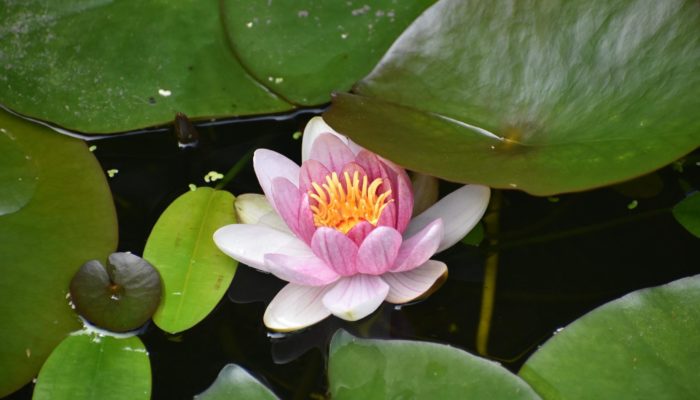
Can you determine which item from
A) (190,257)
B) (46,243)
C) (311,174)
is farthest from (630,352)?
(46,243)

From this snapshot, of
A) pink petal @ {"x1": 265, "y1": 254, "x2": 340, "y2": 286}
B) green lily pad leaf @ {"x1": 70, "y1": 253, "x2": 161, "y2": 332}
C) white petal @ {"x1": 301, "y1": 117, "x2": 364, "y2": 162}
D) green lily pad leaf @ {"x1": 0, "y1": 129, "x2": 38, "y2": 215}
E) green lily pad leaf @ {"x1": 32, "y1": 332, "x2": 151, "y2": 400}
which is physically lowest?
green lily pad leaf @ {"x1": 32, "y1": 332, "x2": 151, "y2": 400}

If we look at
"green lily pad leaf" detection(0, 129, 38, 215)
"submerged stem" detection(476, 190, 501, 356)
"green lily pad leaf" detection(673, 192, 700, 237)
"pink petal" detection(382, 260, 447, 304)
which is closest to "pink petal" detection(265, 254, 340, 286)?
"pink petal" detection(382, 260, 447, 304)

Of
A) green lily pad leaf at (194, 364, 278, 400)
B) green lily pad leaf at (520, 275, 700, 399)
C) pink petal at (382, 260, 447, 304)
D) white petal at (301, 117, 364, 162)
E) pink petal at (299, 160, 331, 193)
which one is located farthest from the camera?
white petal at (301, 117, 364, 162)

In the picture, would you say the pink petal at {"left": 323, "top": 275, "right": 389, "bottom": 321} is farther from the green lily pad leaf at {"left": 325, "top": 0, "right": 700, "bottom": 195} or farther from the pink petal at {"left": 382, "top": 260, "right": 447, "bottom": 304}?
the green lily pad leaf at {"left": 325, "top": 0, "right": 700, "bottom": 195}

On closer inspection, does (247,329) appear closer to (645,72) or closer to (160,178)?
(160,178)

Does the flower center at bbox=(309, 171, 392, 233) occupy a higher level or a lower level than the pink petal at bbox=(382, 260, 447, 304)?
higher

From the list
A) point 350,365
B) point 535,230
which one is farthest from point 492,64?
point 350,365
